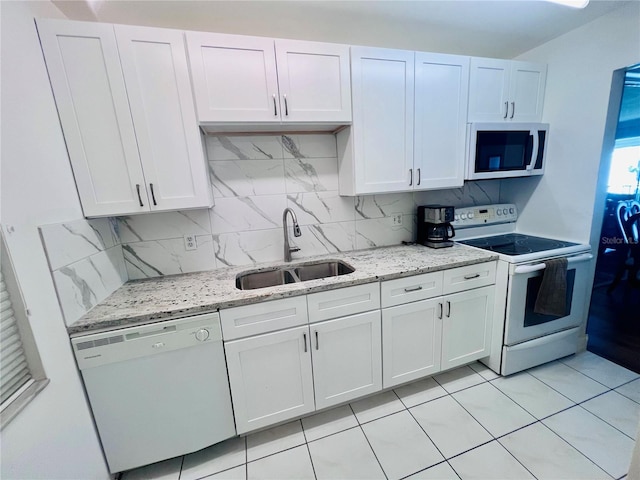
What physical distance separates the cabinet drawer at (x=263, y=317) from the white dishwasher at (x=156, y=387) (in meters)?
0.06

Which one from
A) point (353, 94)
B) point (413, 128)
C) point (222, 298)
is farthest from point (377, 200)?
point (222, 298)

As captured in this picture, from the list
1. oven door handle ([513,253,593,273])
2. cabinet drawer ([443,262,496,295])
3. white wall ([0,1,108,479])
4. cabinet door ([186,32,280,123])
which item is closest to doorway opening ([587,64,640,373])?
oven door handle ([513,253,593,273])

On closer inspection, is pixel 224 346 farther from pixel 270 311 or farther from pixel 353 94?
pixel 353 94

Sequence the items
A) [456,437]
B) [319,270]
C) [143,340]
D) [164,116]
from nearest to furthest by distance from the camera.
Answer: [143,340] → [164,116] → [456,437] → [319,270]

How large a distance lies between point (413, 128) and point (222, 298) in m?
1.68

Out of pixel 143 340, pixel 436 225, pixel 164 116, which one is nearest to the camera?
pixel 143 340

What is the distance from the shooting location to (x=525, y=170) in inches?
82.6

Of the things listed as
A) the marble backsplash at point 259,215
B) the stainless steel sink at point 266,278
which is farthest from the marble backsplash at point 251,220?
the stainless steel sink at point 266,278

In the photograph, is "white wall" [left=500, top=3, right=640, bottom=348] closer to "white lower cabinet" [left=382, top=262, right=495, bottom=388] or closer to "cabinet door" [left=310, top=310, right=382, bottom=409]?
"white lower cabinet" [left=382, top=262, right=495, bottom=388]

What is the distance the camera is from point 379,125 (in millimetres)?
1732

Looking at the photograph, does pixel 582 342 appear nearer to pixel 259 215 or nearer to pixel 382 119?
pixel 382 119

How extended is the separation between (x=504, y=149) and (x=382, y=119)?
3.58ft

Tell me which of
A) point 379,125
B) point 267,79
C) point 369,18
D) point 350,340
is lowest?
point 350,340

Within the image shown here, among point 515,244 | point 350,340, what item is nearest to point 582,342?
point 515,244
